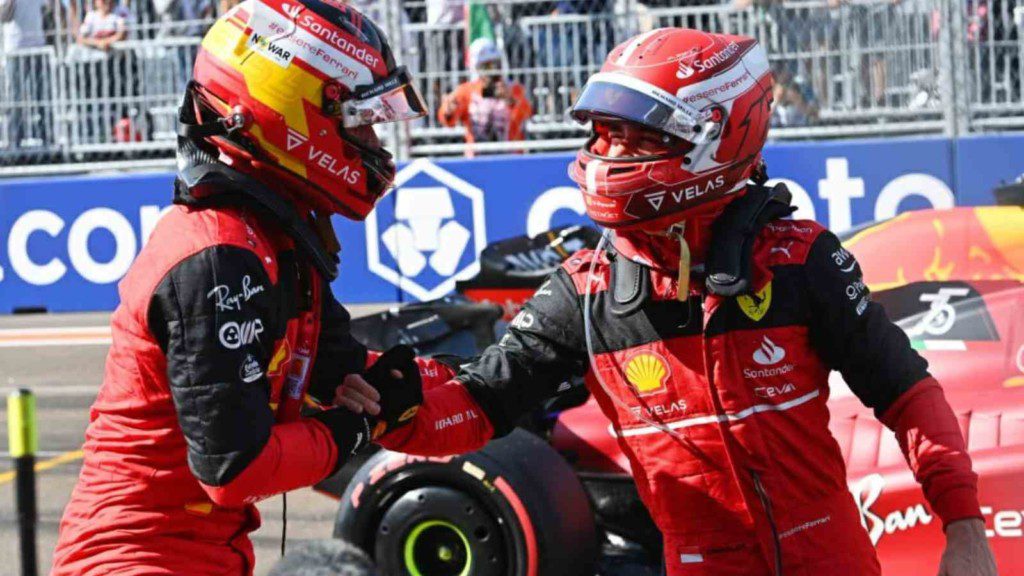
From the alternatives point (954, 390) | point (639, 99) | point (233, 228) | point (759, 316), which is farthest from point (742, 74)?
point (954, 390)

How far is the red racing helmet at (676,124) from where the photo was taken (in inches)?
120

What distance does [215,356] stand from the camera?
2.67m

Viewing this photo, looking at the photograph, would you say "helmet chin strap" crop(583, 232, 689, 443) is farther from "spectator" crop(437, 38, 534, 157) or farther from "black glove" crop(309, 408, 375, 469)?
"spectator" crop(437, 38, 534, 157)

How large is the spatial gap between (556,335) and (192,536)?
2.87 feet

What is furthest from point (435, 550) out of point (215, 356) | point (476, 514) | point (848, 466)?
point (215, 356)

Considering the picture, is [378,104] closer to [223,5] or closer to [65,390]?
[65,390]

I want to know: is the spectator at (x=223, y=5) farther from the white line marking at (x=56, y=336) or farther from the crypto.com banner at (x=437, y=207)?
the white line marking at (x=56, y=336)

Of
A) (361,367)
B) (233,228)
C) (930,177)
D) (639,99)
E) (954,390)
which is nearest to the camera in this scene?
(233,228)

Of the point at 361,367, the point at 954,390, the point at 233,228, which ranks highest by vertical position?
the point at 233,228

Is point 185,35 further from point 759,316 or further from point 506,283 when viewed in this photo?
point 759,316

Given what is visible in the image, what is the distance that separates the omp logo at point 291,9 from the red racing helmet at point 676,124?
0.61 m

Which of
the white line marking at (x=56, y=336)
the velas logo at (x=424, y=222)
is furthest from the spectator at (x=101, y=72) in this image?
the velas logo at (x=424, y=222)

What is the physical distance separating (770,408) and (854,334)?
0.73ft

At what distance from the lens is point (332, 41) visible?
10.0 ft
